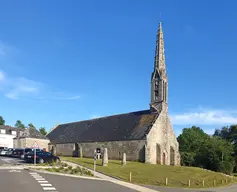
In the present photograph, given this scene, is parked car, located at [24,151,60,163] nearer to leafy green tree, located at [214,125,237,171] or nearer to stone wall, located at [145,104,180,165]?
stone wall, located at [145,104,180,165]

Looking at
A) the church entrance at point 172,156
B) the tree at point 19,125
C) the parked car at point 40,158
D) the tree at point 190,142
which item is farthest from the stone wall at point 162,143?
the tree at point 19,125

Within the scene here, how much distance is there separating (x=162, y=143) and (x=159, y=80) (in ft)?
35.8

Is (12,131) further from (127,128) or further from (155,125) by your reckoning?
(155,125)

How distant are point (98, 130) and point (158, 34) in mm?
21011

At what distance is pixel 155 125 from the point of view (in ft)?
160

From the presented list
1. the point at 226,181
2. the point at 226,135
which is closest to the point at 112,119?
the point at 226,181

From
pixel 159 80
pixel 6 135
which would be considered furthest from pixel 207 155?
pixel 6 135

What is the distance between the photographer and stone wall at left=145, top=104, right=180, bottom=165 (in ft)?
155

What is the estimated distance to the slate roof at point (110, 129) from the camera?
49969 mm

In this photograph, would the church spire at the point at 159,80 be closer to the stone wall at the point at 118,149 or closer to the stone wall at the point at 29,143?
the stone wall at the point at 118,149

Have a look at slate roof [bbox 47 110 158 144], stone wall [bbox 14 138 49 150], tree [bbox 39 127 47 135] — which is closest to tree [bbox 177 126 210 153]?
slate roof [bbox 47 110 158 144]

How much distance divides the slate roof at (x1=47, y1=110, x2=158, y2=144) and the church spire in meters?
2.21

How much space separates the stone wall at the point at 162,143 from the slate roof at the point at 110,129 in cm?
118

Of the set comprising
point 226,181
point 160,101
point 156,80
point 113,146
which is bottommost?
point 226,181
